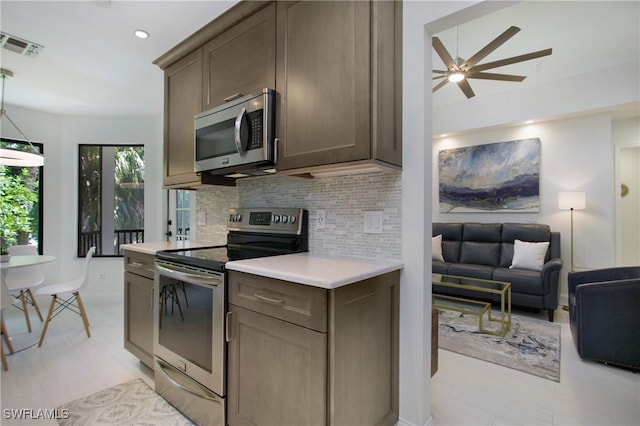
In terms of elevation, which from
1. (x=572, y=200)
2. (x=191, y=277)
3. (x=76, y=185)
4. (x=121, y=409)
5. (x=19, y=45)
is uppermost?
(x=19, y=45)

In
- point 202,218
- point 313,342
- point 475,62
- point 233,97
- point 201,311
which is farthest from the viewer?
point 202,218

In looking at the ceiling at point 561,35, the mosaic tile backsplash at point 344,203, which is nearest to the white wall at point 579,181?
the ceiling at point 561,35

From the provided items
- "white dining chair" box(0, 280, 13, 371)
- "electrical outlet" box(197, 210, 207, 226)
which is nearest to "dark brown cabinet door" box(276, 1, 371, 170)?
"electrical outlet" box(197, 210, 207, 226)

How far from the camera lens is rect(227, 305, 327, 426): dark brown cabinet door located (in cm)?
116

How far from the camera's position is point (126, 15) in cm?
204

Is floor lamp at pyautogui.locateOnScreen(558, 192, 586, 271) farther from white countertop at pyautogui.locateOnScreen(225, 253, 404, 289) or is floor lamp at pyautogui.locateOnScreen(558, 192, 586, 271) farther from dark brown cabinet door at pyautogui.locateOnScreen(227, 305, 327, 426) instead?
dark brown cabinet door at pyautogui.locateOnScreen(227, 305, 327, 426)

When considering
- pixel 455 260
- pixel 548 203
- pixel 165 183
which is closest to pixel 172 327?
pixel 165 183

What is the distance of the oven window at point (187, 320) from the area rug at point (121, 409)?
348 millimetres

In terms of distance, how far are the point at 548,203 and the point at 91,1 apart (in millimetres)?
5236

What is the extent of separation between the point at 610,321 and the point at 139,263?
349 centimetres

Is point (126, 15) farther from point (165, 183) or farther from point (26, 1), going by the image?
point (165, 183)

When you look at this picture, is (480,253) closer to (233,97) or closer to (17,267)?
(233,97)

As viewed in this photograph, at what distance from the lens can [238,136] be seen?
171cm

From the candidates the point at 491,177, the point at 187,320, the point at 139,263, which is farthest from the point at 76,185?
the point at 491,177
